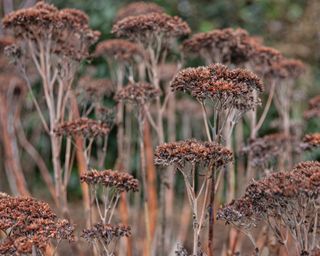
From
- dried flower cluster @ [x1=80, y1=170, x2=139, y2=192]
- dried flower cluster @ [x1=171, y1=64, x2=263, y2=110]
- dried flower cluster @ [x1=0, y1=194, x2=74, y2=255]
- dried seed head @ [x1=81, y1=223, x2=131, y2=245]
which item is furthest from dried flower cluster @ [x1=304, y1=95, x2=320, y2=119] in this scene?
dried flower cluster @ [x1=0, y1=194, x2=74, y2=255]

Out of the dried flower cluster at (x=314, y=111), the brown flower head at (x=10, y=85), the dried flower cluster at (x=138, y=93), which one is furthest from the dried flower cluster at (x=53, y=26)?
the dried flower cluster at (x=314, y=111)

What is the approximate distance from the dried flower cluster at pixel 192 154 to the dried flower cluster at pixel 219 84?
0.31 meters

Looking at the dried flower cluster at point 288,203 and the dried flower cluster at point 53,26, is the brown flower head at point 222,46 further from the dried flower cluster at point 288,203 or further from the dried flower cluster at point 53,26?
the dried flower cluster at point 288,203

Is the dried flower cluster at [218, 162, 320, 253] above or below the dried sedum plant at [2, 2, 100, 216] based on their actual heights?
below

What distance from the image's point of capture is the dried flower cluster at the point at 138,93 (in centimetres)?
423

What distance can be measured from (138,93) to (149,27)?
56cm

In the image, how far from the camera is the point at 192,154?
9.94 feet

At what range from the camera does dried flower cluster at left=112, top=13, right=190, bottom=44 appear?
425 cm

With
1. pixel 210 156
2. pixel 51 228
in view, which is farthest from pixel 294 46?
pixel 51 228

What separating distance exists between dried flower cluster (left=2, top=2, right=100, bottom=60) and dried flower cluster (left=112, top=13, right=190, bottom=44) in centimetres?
35

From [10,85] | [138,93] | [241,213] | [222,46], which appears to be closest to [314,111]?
[222,46]

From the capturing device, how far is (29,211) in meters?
3.01

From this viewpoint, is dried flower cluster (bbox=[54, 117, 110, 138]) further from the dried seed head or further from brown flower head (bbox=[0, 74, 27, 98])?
brown flower head (bbox=[0, 74, 27, 98])

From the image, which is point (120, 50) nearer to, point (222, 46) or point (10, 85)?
point (222, 46)
